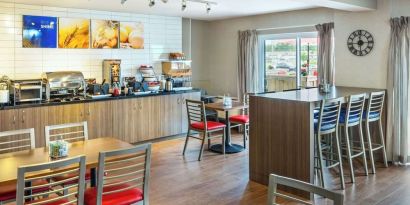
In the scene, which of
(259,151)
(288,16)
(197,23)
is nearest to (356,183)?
(259,151)

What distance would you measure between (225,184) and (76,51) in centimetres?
350

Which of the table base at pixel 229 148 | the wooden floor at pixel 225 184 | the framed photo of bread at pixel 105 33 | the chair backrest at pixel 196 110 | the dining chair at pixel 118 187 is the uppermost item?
the framed photo of bread at pixel 105 33

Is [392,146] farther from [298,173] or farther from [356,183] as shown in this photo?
[298,173]

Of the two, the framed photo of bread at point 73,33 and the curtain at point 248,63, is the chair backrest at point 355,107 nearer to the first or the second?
the curtain at point 248,63

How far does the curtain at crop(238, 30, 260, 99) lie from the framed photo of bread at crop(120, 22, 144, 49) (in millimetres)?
1978

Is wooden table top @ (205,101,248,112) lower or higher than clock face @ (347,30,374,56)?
lower

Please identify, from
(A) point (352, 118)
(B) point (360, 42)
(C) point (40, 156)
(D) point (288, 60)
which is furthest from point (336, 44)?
(C) point (40, 156)

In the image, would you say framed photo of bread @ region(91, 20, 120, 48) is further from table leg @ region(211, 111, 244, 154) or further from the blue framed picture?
table leg @ region(211, 111, 244, 154)

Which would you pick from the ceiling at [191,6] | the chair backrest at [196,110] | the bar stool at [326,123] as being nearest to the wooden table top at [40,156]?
the bar stool at [326,123]

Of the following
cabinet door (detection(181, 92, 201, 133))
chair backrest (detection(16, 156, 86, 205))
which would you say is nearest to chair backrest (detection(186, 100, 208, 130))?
cabinet door (detection(181, 92, 201, 133))

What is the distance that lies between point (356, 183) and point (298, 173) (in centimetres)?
89

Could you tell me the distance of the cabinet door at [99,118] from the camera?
5.87m

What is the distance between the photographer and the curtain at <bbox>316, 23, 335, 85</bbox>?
5.98 meters

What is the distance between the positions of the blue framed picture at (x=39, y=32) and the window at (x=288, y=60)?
3823mm
